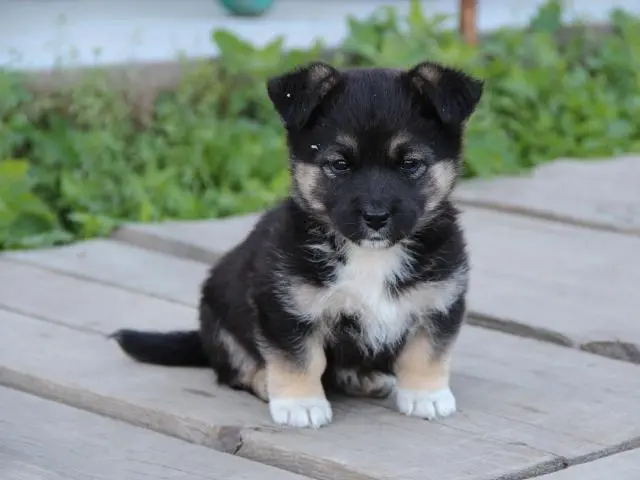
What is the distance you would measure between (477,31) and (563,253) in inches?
133

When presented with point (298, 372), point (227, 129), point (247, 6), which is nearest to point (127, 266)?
point (227, 129)

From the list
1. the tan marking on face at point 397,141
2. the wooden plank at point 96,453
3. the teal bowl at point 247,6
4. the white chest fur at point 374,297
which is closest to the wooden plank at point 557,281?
the white chest fur at point 374,297

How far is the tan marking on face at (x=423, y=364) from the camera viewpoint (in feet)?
13.8

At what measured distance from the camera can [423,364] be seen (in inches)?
166

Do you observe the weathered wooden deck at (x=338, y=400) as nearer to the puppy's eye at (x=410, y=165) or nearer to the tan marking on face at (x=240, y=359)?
the tan marking on face at (x=240, y=359)

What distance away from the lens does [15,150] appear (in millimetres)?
7125

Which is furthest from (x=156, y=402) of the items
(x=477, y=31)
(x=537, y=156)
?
(x=477, y=31)

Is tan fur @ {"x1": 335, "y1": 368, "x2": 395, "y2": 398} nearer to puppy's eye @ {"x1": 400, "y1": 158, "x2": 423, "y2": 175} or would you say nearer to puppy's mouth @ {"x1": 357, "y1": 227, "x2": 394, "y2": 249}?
puppy's mouth @ {"x1": 357, "y1": 227, "x2": 394, "y2": 249}

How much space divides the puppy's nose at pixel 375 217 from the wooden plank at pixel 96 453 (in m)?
0.71

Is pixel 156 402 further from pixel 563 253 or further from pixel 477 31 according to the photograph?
pixel 477 31

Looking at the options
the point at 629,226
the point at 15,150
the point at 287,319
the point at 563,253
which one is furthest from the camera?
the point at 15,150

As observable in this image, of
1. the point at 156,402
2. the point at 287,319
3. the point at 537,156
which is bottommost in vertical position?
the point at 537,156

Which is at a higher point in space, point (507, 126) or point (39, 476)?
point (39, 476)

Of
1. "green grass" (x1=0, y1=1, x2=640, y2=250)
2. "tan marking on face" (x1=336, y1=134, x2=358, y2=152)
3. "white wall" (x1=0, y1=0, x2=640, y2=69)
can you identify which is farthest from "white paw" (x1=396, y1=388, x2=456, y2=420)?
"white wall" (x1=0, y1=0, x2=640, y2=69)
